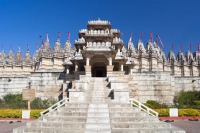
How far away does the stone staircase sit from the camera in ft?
28.7

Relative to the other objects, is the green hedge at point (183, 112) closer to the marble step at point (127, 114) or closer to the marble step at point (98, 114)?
the marble step at point (127, 114)

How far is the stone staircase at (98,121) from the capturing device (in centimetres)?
876

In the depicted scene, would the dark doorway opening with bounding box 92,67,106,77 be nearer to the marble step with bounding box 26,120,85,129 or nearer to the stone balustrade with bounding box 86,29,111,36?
the stone balustrade with bounding box 86,29,111,36

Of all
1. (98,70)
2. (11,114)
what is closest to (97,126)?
(11,114)

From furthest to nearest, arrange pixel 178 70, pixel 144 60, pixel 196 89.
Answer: pixel 178 70
pixel 144 60
pixel 196 89

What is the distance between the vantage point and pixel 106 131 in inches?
329

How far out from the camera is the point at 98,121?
9.53 metres

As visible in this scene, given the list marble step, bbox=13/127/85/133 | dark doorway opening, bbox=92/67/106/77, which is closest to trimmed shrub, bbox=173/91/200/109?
dark doorway opening, bbox=92/67/106/77

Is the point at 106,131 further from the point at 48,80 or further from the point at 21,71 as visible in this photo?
the point at 21,71

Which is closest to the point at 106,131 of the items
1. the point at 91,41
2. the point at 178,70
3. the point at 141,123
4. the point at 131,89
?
the point at 141,123

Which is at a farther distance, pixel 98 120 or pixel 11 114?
pixel 11 114

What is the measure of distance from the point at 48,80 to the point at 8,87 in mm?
10422

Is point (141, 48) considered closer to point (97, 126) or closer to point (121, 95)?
point (121, 95)

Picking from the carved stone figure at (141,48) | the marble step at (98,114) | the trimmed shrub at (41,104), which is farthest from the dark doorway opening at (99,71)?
the marble step at (98,114)
